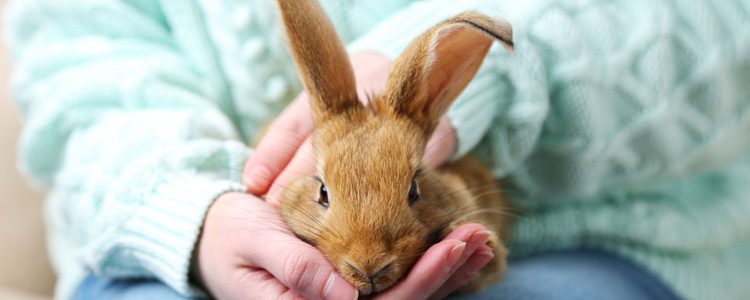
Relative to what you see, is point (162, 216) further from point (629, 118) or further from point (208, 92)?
point (629, 118)

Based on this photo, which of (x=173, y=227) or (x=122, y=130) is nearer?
(x=173, y=227)

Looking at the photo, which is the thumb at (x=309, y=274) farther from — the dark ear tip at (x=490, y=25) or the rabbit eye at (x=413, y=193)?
the dark ear tip at (x=490, y=25)

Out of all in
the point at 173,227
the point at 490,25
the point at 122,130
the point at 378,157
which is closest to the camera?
the point at 490,25

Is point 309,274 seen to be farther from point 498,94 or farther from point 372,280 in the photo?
point 498,94

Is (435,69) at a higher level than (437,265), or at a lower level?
higher

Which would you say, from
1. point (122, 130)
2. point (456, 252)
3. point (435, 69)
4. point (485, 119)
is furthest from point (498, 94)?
point (122, 130)

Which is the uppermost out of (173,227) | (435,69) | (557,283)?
(435,69)

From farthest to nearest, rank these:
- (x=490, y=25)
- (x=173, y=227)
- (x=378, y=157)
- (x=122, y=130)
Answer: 1. (x=122, y=130)
2. (x=173, y=227)
3. (x=378, y=157)
4. (x=490, y=25)
